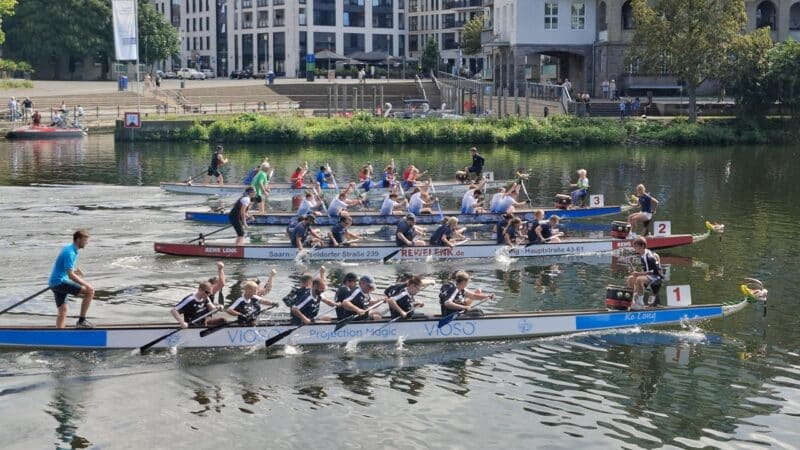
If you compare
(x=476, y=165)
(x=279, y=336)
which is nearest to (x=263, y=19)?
(x=476, y=165)

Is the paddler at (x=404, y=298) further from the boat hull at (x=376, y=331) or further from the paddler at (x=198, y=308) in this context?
the paddler at (x=198, y=308)

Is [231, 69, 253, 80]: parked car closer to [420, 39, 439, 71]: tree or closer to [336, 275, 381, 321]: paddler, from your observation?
[420, 39, 439, 71]: tree

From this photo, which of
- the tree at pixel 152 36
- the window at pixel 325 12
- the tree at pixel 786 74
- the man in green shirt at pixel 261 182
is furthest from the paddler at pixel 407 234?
the window at pixel 325 12

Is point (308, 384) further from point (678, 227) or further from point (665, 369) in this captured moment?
point (678, 227)

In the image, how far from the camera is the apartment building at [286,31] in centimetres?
13825

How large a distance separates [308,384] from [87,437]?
183 inches

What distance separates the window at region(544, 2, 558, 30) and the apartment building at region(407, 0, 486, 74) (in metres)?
48.6

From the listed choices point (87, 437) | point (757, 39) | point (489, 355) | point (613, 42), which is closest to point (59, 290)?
point (87, 437)

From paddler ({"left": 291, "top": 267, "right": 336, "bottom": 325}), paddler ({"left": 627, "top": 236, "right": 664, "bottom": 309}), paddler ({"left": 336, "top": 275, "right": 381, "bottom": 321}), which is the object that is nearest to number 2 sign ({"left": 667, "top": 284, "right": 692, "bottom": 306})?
paddler ({"left": 627, "top": 236, "right": 664, "bottom": 309})

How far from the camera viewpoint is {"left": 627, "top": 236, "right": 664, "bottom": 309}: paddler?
994 inches

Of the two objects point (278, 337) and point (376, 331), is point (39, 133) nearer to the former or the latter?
point (278, 337)

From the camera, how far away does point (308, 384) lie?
21656 mm

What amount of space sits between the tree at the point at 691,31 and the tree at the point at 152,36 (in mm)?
63691

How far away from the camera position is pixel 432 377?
72.5 ft
